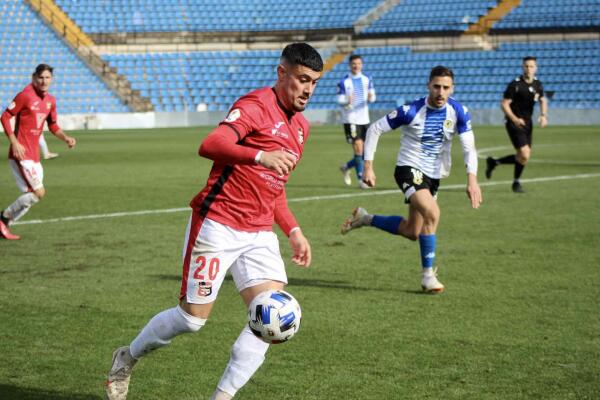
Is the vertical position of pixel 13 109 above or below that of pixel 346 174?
above

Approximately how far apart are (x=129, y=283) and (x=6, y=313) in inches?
58.3

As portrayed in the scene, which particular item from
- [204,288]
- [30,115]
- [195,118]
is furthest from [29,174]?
[195,118]

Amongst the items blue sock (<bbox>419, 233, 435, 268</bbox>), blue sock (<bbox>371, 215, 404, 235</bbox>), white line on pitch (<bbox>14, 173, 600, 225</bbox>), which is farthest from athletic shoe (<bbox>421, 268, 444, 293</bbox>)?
white line on pitch (<bbox>14, 173, 600, 225</bbox>)

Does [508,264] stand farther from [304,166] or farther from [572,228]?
[304,166]

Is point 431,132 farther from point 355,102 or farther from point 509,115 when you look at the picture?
point 355,102

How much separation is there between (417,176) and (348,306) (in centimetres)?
174

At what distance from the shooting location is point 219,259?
16.2 ft

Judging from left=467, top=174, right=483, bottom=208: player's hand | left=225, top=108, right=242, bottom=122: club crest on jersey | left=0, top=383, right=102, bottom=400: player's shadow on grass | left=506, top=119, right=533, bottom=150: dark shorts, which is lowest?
left=506, top=119, right=533, bottom=150: dark shorts

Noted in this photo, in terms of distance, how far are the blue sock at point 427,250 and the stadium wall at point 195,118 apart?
34.9 meters

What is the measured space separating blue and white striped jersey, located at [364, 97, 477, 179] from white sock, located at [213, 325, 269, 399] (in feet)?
15.2

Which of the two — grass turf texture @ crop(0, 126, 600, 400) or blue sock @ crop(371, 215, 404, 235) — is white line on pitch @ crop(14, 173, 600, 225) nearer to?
grass turf texture @ crop(0, 126, 600, 400)

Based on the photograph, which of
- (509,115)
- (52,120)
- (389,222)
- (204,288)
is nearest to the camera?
(204,288)

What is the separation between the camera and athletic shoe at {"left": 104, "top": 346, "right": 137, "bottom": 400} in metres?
5.11

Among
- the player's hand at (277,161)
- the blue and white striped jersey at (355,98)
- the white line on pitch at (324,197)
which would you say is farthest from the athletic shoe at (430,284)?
the blue and white striped jersey at (355,98)
